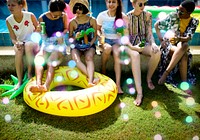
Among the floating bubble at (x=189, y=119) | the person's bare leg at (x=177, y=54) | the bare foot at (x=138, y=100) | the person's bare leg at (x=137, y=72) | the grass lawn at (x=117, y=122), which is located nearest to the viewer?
the grass lawn at (x=117, y=122)

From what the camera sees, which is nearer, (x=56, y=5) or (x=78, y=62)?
(x=56, y=5)

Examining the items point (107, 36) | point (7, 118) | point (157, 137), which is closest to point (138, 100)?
point (157, 137)

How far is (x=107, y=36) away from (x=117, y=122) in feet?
4.91

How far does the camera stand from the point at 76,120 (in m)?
3.16

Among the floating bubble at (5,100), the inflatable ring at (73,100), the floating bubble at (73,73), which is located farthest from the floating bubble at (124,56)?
the floating bubble at (5,100)

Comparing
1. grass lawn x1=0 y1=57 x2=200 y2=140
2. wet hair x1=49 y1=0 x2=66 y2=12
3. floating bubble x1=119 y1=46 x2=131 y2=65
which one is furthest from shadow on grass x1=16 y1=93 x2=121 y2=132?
wet hair x1=49 y1=0 x2=66 y2=12

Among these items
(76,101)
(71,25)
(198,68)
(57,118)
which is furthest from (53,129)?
(198,68)

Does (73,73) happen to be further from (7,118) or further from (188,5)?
(188,5)

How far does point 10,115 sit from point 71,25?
5.26 feet

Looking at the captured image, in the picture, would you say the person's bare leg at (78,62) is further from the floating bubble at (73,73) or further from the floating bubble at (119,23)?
the floating bubble at (119,23)

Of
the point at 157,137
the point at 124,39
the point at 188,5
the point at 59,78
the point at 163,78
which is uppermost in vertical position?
the point at 188,5

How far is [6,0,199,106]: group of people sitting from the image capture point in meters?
3.70

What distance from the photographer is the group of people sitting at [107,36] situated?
370 centimetres

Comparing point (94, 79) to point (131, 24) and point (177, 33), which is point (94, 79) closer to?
point (131, 24)
